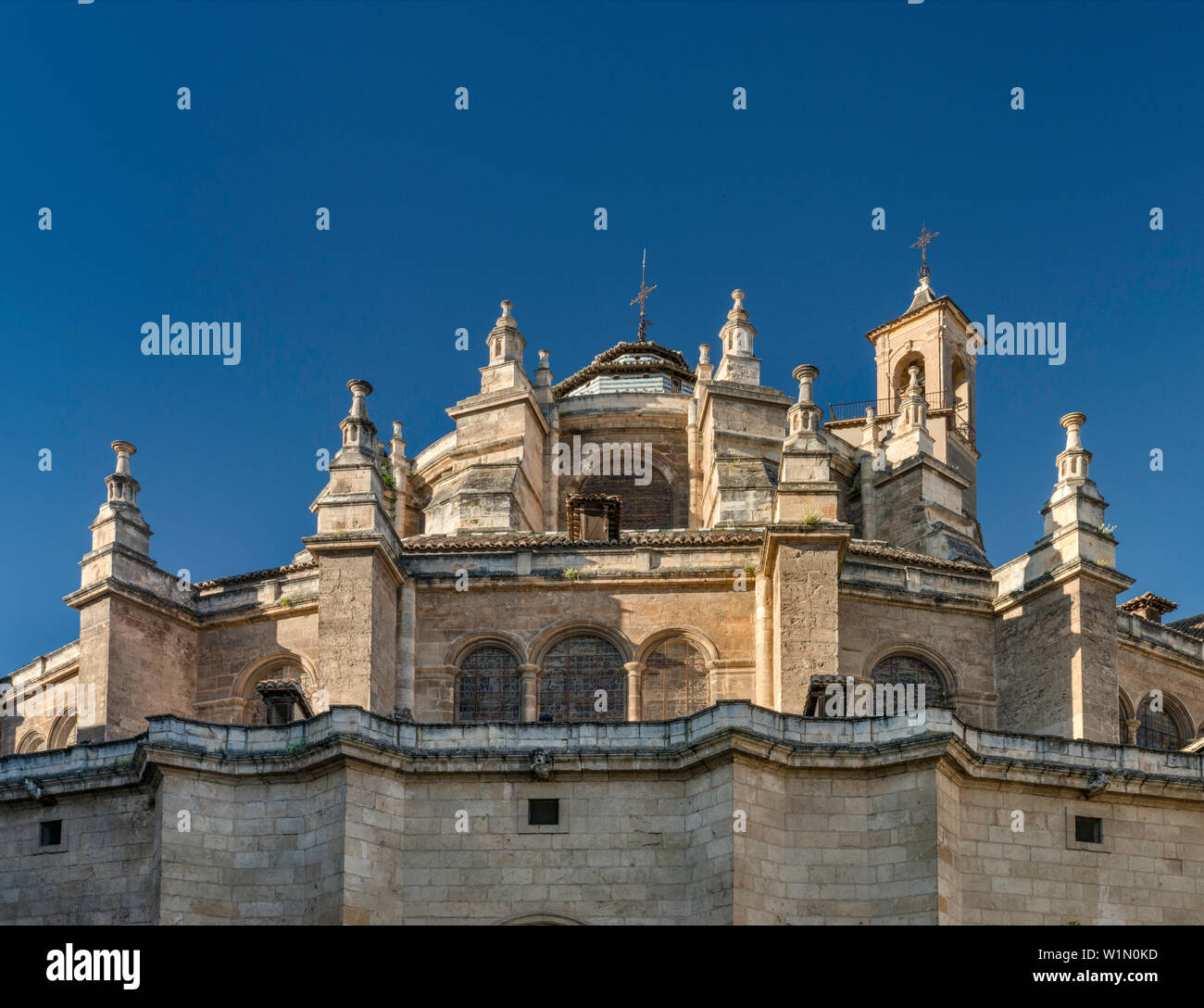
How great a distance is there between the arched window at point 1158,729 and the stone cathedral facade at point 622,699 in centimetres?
11

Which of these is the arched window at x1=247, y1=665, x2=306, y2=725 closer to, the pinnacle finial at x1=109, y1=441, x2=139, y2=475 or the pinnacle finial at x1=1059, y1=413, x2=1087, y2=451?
the pinnacle finial at x1=109, y1=441, x2=139, y2=475

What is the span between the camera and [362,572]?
3681 centimetres

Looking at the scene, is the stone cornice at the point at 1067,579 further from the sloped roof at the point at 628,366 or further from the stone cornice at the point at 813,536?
the sloped roof at the point at 628,366

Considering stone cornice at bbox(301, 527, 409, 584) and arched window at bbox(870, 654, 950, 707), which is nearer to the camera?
stone cornice at bbox(301, 527, 409, 584)

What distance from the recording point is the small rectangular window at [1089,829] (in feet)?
105

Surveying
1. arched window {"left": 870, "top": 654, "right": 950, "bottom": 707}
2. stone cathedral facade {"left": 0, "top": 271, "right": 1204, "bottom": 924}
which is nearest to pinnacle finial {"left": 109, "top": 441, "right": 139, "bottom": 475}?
stone cathedral facade {"left": 0, "top": 271, "right": 1204, "bottom": 924}

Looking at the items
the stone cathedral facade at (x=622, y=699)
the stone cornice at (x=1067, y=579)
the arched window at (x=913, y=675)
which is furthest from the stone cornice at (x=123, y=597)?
the stone cornice at (x=1067, y=579)

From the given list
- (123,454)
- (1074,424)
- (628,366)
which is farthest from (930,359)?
(123,454)

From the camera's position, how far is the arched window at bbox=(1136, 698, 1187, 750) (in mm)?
42406

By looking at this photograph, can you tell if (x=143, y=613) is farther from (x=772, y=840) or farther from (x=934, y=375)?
(x=934, y=375)

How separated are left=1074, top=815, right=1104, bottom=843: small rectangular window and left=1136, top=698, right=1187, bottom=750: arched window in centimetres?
1033

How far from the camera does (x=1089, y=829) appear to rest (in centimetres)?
3216

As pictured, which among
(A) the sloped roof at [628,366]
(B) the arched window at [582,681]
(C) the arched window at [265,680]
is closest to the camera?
(B) the arched window at [582,681]

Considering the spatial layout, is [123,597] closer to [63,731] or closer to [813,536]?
[63,731]
